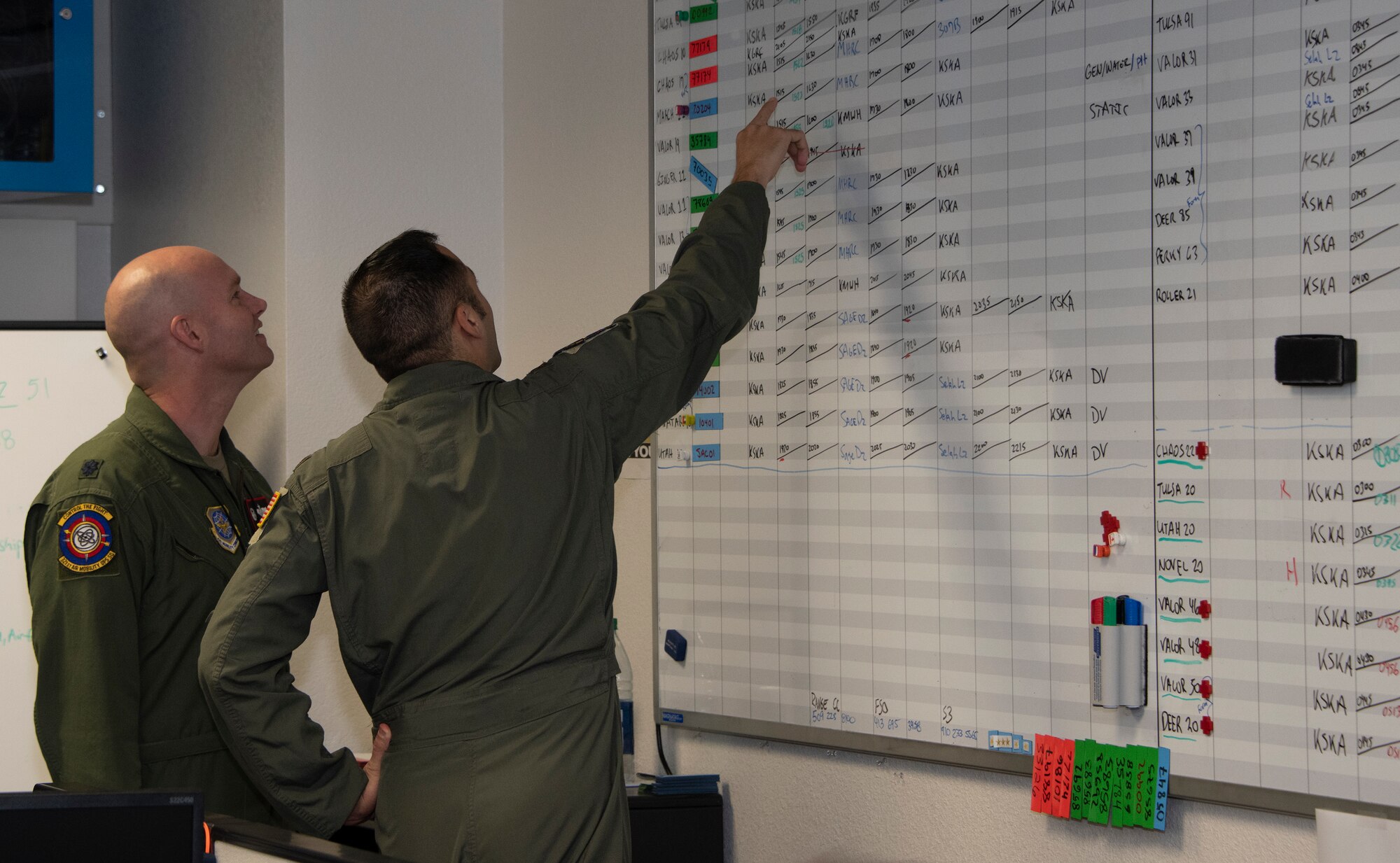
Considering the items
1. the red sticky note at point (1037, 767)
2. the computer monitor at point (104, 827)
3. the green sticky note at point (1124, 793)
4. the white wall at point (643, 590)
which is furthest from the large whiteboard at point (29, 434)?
the green sticky note at point (1124, 793)

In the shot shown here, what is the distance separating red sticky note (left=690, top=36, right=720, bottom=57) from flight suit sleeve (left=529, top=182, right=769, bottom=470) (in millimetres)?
548

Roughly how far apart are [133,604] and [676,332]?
3.00ft

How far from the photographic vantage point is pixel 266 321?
238 cm

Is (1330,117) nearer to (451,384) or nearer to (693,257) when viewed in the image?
(693,257)

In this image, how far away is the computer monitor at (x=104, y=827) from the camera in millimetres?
919

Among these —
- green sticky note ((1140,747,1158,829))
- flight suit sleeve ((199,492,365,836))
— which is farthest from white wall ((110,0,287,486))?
green sticky note ((1140,747,1158,829))

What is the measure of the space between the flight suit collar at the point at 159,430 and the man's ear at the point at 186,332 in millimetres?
109

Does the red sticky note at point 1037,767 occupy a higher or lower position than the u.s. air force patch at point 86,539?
lower

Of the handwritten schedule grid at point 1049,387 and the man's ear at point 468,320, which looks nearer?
the handwritten schedule grid at point 1049,387

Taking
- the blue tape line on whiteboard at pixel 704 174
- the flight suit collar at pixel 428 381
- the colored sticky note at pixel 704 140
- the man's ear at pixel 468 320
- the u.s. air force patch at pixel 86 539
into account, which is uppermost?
the colored sticky note at pixel 704 140

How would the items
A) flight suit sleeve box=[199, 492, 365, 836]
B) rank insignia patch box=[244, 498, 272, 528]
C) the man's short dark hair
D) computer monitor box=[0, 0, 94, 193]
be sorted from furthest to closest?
computer monitor box=[0, 0, 94, 193] < rank insignia patch box=[244, 498, 272, 528] < the man's short dark hair < flight suit sleeve box=[199, 492, 365, 836]

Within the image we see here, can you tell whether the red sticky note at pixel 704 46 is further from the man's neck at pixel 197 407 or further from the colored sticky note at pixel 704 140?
the man's neck at pixel 197 407

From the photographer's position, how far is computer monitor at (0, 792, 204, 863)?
919 mm

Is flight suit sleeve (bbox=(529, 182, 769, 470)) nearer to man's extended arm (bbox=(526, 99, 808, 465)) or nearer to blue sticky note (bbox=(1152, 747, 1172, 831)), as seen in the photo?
man's extended arm (bbox=(526, 99, 808, 465))
